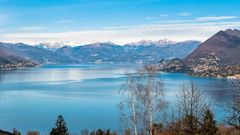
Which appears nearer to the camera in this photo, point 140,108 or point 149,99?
point 149,99

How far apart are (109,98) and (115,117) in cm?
1677

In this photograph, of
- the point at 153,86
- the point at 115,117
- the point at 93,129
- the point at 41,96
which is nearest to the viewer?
the point at 153,86

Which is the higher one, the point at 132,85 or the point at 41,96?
the point at 132,85

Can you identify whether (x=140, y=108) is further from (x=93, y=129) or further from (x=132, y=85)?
(x=93, y=129)

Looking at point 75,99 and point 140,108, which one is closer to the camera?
point 140,108

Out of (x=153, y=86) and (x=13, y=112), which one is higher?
(x=153, y=86)

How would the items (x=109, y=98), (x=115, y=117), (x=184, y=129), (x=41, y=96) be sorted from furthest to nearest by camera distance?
(x=41, y=96) < (x=109, y=98) < (x=115, y=117) < (x=184, y=129)

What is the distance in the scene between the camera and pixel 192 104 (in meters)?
14.1

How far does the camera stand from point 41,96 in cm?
6706

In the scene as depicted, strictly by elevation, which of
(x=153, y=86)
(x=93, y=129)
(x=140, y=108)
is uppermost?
(x=153, y=86)

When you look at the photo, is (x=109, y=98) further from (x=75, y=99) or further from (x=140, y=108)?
(x=140, y=108)

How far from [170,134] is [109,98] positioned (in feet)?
150

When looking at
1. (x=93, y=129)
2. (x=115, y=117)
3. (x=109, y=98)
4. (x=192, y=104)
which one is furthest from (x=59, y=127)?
(x=109, y=98)

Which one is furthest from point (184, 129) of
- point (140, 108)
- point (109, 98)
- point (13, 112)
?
point (109, 98)
